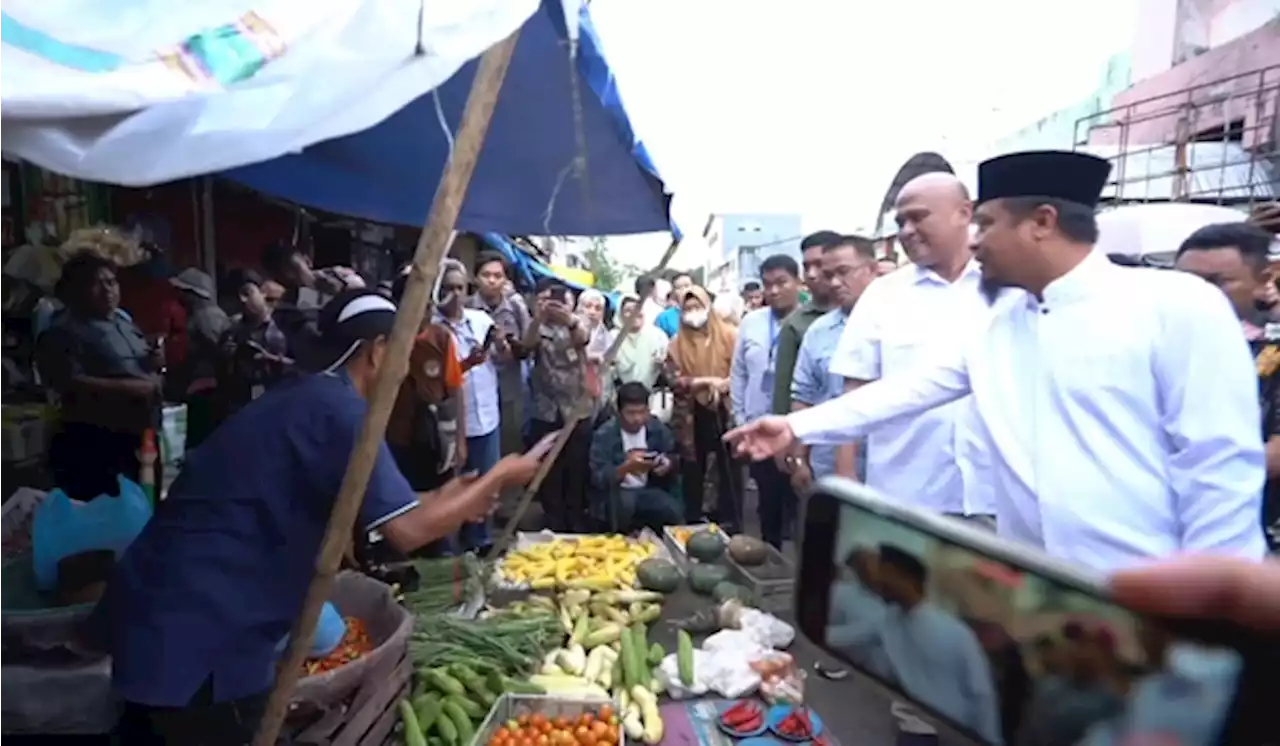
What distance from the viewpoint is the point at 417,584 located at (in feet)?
15.1

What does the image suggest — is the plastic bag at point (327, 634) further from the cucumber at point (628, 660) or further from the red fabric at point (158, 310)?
the red fabric at point (158, 310)

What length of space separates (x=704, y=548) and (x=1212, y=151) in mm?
13164

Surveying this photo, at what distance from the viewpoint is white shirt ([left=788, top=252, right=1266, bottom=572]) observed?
2.21 meters

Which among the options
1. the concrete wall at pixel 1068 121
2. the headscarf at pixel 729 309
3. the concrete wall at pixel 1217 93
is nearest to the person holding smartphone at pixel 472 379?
the headscarf at pixel 729 309

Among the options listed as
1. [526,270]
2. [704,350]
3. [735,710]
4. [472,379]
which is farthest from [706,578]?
[526,270]

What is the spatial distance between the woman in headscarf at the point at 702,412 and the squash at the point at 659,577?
2337 millimetres

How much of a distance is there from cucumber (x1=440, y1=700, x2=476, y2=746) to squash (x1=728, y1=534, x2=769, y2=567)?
199 centimetres

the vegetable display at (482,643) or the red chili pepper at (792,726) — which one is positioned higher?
the vegetable display at (482,643)

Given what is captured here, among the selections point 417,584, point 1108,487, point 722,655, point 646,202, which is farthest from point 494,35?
point 417,584

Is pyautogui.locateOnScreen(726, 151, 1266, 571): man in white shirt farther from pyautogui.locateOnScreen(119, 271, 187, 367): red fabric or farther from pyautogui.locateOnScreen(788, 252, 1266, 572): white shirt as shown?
pyautogui.locateOnScreen(119, 271, 187, 367): red fabric

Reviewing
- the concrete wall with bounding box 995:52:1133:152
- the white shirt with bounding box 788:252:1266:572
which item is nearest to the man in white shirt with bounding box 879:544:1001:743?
the white shirt with bounding box 788:252:1266:572

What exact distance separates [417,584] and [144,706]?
2272mm

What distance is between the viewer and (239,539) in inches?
90.6

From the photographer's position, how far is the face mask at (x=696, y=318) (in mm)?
7691
